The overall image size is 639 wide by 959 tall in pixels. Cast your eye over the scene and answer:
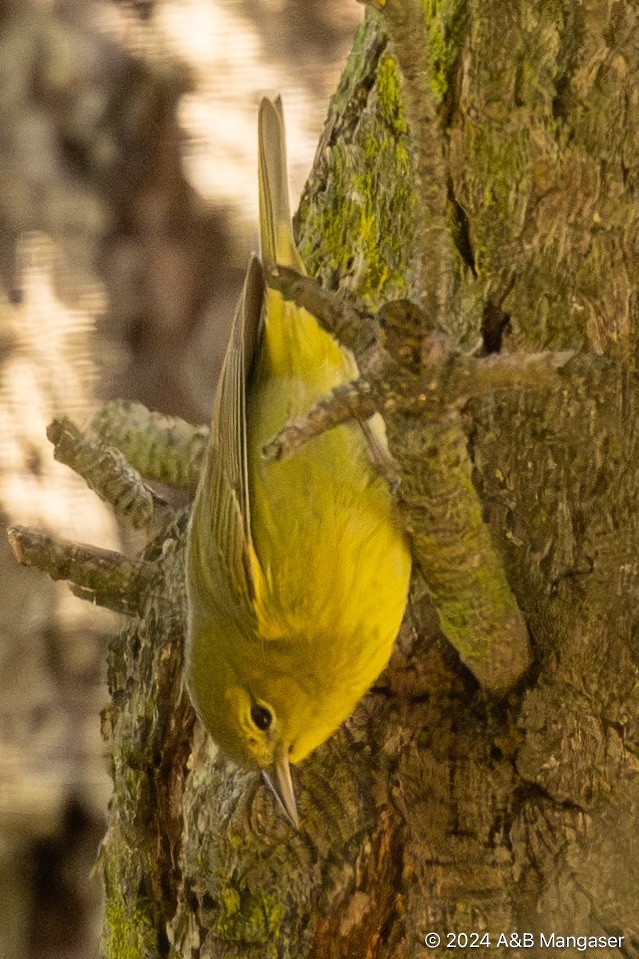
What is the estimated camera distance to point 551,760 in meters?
1.53

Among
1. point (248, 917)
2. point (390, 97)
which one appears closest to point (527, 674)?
point (248, 917)

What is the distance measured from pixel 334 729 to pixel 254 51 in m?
2.26

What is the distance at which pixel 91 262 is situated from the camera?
3.32 meters

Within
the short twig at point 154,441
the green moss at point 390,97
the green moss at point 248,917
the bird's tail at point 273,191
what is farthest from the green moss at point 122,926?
the green moss at point 390,97

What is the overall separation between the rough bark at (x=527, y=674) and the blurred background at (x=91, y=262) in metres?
1.59

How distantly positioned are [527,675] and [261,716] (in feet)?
1.24

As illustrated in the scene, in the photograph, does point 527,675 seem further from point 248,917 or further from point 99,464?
point 99,464

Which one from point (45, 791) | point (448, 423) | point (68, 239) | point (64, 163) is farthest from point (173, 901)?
point (64, 163)

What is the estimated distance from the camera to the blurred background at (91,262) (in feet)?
10.8

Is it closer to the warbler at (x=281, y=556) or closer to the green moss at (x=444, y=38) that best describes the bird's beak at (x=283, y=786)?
the warbler at (x=281, y=556)

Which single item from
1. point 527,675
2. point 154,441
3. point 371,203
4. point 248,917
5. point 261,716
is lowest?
point 248,917

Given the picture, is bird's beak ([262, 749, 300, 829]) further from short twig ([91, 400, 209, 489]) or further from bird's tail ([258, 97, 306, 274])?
bird's tail ([258, 97, 306, 274])

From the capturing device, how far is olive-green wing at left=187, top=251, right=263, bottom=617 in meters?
1.74

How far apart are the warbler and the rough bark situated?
0.22 ft
